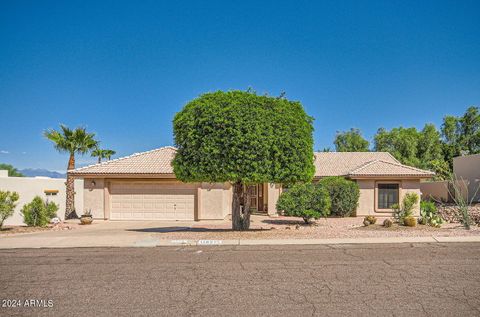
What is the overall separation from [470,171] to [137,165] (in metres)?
23.8

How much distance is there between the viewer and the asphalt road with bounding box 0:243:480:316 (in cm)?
646

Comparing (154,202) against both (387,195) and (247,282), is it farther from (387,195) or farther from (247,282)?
(247,282)

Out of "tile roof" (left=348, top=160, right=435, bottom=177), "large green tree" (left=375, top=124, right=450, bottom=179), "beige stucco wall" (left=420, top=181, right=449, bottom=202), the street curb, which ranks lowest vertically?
the street curb

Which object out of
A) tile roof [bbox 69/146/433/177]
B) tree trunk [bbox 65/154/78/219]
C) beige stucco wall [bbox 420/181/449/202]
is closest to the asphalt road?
tile roof [bbox 69/146/433/177]

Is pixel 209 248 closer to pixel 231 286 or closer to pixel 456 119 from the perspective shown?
pixel 231 286

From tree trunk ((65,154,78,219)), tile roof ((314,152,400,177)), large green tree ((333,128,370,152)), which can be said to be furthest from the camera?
large green tree ((333,128,370,152))

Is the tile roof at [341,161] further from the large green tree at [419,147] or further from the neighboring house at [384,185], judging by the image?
the large green tree at [419,147]

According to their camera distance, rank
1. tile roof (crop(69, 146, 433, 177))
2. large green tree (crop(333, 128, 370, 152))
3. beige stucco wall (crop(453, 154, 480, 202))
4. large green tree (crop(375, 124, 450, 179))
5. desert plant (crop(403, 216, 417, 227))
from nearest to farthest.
Result: desert plant (crop(403, 216, 417, 227)) < tile roof (crop(69, 146, 433, 177)) < beige stucco wall (crop(453, 154, 480, 202)) < large green tree (crop(375, 124, 450, 179)) < large green tree (crop(333, 128, 370, 152))

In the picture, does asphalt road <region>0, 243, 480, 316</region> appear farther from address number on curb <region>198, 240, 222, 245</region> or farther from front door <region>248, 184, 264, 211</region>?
front door <region>248, 184, 264, 211</region>

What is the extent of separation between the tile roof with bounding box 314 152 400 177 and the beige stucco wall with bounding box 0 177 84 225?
1599 centimetres

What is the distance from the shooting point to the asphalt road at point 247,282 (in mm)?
6457

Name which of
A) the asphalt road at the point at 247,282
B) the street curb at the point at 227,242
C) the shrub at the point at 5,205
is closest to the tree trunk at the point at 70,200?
the shrub at the point at 5,205

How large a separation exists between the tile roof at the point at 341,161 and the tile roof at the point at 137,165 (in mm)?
10428

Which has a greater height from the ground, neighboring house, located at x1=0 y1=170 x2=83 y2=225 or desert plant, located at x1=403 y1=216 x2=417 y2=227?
neighboring house, located at x1=0 y1=170 x2=83 y2=225
